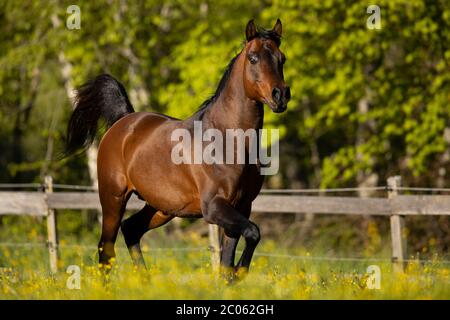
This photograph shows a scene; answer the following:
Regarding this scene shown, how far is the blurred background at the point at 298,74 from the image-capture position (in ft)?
44.6

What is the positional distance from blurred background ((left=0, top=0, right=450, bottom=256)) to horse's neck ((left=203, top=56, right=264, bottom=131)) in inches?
220

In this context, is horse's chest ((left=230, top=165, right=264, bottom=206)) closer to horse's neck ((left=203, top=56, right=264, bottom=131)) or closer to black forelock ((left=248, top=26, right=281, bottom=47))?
horse's neck ((left=203, top=56, right=264, bottom=131))

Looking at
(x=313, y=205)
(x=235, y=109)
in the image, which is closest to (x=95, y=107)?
(x=235, y=109)

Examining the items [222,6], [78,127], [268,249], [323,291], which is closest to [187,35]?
[222,6]

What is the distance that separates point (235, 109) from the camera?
20.9 ft

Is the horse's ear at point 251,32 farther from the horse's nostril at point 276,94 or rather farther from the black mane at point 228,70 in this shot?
the horse's nostril at point 276,94

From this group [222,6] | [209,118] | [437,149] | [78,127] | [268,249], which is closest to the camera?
[209,118]

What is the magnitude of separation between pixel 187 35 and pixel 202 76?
12.8 feet

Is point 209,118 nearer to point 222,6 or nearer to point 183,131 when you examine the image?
→ point 183,131

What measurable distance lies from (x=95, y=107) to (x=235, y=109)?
89.3 inches

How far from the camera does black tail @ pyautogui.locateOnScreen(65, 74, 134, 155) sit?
26.5 ft

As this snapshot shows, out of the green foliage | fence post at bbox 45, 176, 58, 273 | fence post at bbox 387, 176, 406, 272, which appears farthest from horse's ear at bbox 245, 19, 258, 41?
the green foliage
